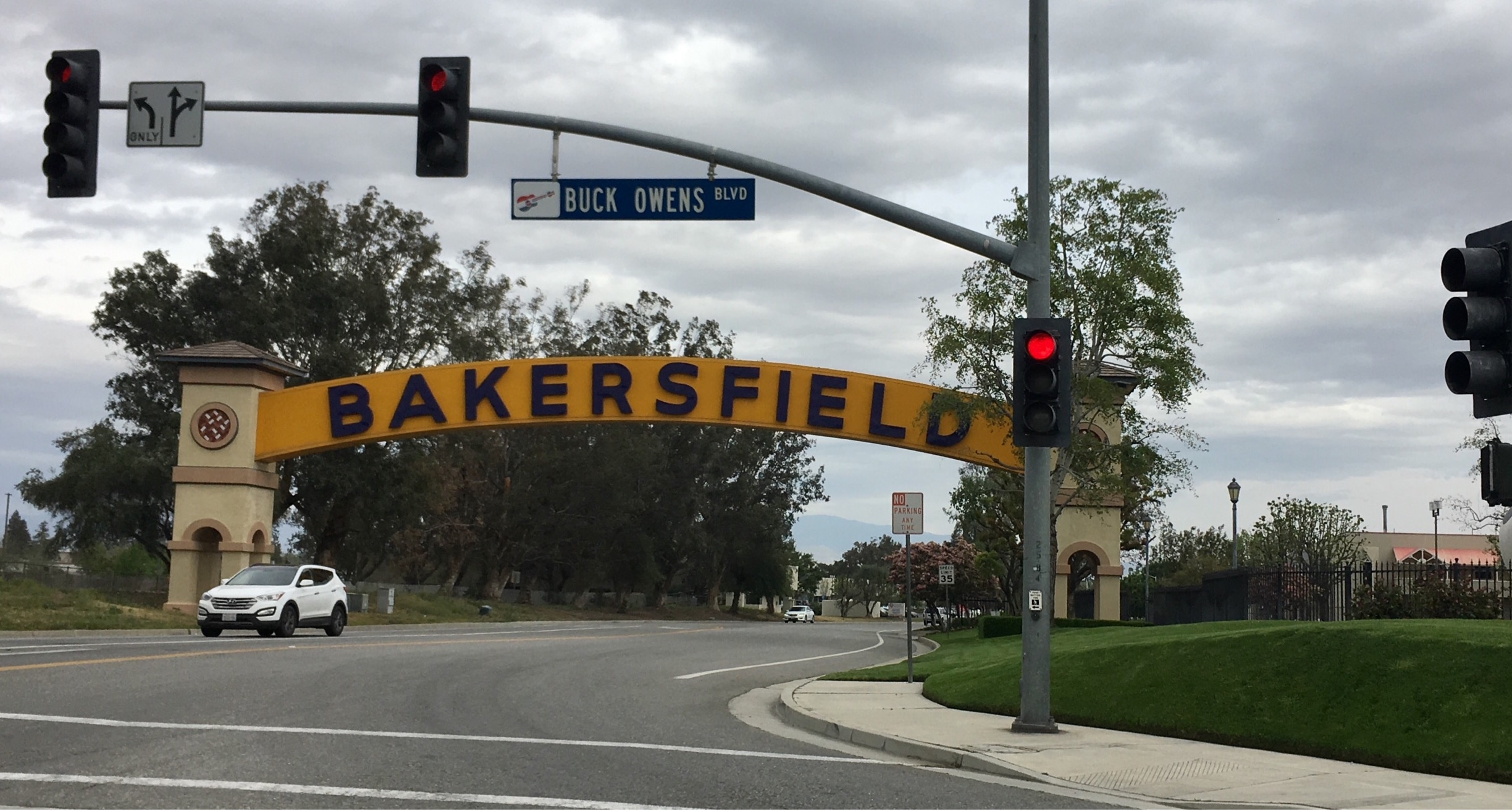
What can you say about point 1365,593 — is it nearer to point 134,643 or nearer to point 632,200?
point 632,200

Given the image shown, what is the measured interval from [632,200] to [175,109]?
16.1 feet

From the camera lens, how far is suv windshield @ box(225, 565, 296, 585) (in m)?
28.8

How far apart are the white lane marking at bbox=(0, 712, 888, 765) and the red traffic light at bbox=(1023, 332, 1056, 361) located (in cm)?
454

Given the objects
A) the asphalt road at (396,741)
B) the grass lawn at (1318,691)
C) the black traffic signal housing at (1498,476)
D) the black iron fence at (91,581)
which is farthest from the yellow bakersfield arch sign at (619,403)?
the black traffic signal housing at (1498,476)

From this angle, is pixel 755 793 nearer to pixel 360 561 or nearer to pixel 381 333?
pixel 381 333

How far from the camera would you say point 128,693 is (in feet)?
48.8

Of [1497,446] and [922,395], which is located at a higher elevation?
[922,395]

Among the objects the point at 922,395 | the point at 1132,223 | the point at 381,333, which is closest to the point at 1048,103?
the point at 1132,223

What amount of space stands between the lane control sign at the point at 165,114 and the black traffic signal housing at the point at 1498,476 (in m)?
12.5

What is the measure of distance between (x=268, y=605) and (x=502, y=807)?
2072cm

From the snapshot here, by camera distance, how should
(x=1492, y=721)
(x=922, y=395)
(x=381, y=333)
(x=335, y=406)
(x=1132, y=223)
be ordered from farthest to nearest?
(x=381, y=333) < (x=335, y=406) < (x=922, y=395) < (x=1132, y=223) < (x=1492, y=721)

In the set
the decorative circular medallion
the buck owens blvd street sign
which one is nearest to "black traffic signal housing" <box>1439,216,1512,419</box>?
the buck owens blvd street sign

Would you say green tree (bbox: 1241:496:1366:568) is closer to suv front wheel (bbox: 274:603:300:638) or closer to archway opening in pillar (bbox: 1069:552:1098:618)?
archway opening in pillar (bbox: 1069:552:1098:618)

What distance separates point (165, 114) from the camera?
1481 centimetres
